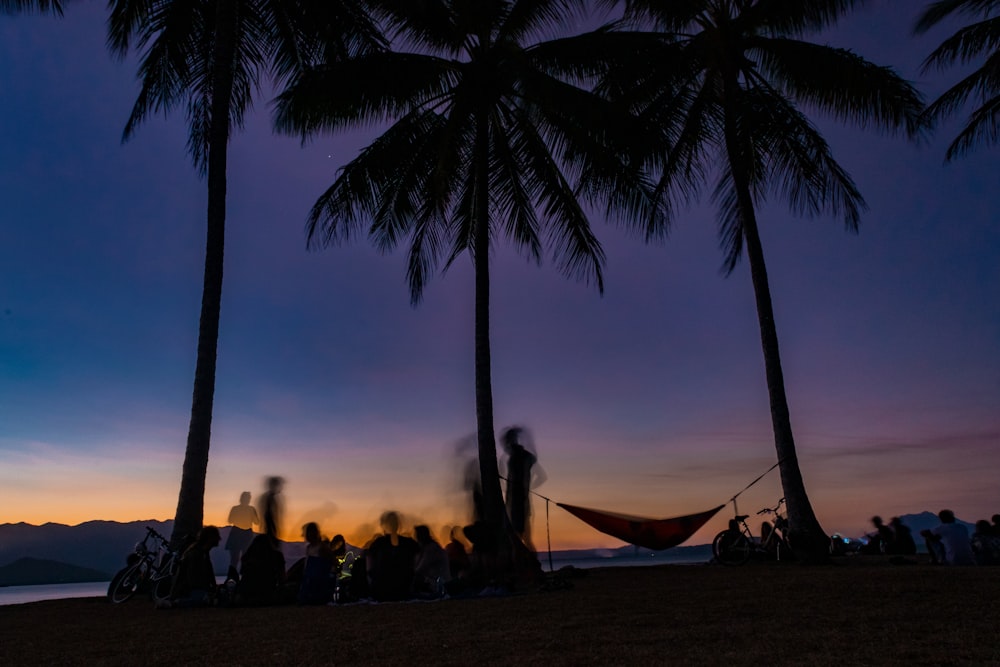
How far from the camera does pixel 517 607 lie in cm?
731

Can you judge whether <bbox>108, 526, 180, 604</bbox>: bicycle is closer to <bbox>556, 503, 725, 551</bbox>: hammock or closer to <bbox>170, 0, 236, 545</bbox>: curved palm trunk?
<bbox>170, 0, 236, 545</bbox>: curved palm trunk

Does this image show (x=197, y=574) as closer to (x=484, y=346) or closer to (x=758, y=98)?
(x=484, y=346)

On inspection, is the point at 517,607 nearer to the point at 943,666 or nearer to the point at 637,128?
the point at 943,666

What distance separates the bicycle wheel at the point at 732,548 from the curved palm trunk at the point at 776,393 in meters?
0.83

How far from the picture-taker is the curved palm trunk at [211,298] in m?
10.5

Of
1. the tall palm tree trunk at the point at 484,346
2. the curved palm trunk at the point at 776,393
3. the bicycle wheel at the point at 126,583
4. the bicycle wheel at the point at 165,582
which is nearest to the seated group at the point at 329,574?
the bicycle wheel at the point at 165,582

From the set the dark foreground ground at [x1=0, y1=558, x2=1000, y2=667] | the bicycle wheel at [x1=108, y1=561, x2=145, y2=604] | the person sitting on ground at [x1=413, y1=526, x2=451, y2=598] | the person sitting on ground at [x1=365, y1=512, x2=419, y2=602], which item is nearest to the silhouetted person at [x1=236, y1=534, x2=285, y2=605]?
the dark foreground ground at [x1=0, y1=558, x2=1000, y2=667]

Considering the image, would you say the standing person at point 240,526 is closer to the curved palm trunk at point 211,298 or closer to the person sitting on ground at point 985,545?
the curved palm trunk at point 211,298

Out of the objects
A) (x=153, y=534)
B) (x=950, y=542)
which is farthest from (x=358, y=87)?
(x=950, y=542)

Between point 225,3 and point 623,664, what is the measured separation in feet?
41.5

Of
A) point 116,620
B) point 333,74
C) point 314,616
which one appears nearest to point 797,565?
point 314,616

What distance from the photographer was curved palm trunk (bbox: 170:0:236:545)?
1045 centimetres

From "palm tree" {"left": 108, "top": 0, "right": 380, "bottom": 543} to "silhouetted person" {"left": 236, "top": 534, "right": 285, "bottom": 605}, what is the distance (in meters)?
3.22

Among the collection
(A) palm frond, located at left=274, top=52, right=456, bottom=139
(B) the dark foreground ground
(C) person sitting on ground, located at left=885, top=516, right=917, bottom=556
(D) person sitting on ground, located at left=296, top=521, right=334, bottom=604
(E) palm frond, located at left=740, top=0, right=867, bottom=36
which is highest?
(E) palm frond, located at left=740, top=0, right=867, bottom=36
